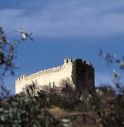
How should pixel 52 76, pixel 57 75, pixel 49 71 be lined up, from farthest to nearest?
1. pixel 49 71
2. pixel 52 76
3. pixel 57 75

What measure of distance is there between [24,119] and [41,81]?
6077 cm

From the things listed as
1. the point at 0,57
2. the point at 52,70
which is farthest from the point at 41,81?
the point at 0,57

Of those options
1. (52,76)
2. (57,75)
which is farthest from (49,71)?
(57,75)

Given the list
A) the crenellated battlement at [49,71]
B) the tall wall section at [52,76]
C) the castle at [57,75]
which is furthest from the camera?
the crenellated battlement at [49,71]

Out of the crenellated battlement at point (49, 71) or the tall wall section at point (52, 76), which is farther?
the crenellated battlement at point (49, 71)

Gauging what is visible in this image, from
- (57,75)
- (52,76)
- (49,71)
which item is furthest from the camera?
(49,71)

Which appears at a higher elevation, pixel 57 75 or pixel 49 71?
pixel 49 71

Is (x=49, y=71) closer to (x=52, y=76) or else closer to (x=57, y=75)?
(x=52, y=76)

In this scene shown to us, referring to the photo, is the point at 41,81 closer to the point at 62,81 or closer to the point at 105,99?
the point at 62,81

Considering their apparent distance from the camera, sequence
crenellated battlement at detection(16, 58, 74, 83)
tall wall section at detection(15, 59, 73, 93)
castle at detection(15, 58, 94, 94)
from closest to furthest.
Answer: castle at detection(15, 58, 94, 94) < tall wall section at detection(15, 59, 73, 93) < crenellated battlement at detection(16, 58, 74, 83)

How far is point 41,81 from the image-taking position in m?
73.1

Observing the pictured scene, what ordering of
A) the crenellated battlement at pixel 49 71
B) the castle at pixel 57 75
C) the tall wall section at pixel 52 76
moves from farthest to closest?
the crenellated battlement at pixel 49 71 → the tall wall section at pixel 52 76 → the castle at pixel 57 75

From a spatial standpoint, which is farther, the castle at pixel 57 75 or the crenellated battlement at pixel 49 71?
the crenellated battlement at pixel 49 71

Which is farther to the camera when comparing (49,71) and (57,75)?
(49,71)
